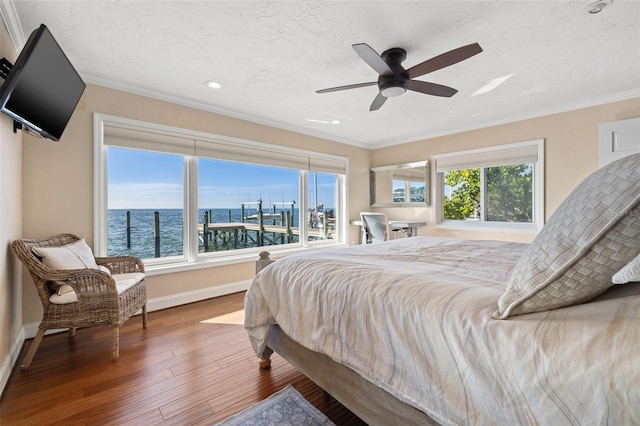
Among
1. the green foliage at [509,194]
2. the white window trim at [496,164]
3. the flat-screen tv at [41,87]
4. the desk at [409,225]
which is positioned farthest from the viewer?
the desk at [409,225]

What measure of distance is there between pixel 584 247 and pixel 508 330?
0.29 m

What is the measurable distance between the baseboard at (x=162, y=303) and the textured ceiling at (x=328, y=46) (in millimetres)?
2208

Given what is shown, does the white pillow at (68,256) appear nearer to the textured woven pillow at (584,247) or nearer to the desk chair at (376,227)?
the textured woven pillow at (584,247)

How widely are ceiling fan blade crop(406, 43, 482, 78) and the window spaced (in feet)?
7.95

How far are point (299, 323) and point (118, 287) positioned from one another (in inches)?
63.5

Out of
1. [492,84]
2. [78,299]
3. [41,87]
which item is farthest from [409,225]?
[41,87]

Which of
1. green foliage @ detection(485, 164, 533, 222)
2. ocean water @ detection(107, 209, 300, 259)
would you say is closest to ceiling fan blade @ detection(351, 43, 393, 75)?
ocean water @ detection(107, 209, 300, 259)

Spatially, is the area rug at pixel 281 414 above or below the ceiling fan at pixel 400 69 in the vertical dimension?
below

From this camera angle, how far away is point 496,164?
3943 mm

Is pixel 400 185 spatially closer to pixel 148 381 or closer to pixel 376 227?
pixel 376 227

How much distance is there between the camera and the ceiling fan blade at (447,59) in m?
1.74

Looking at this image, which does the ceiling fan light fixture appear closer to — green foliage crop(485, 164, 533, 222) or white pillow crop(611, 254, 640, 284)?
white pillow crop(611, 254, 640, 284)

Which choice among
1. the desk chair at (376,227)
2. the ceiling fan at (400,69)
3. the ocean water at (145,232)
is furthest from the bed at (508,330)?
the desk chair at (376,227)

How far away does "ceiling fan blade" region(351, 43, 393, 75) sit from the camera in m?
1.73
